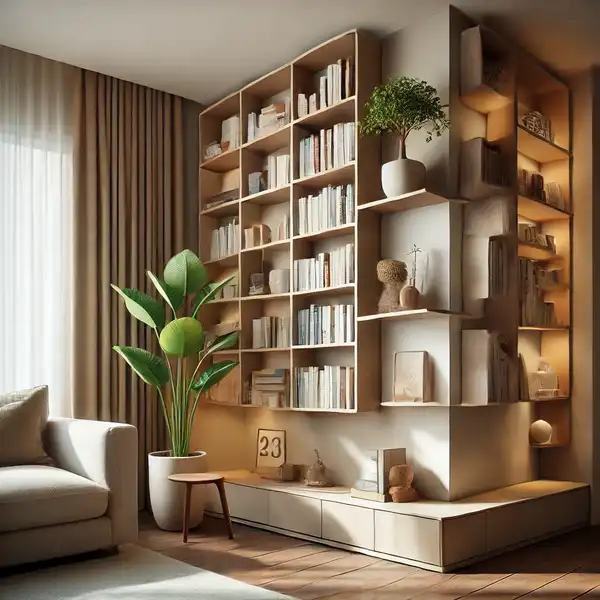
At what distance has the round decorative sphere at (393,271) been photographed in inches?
151

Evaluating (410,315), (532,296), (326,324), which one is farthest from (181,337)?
(532,296)

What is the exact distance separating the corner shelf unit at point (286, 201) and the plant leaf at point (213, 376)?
0.22m

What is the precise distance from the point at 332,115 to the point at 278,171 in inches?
20.4

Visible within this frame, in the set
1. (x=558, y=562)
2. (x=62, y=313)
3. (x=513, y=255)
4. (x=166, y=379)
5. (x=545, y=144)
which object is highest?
(x=545, y=144)

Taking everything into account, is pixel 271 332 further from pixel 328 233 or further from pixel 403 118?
pixel 403 118

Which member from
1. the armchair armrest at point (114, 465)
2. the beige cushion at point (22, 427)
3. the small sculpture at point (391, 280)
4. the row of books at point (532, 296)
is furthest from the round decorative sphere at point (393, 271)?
the beige cushion at point (22, 427)

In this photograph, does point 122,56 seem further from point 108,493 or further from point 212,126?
point 108,493

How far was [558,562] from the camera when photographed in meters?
3.53

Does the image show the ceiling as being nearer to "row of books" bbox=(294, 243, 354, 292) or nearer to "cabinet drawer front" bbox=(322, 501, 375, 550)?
"row of books" bbox=(294, 243, 354, 292)

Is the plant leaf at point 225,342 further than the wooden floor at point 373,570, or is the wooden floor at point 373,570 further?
the plant leaf at point 225,342

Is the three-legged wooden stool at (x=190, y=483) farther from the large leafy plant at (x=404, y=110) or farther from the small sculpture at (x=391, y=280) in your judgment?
the large leafy plant at (x=404, y=110)

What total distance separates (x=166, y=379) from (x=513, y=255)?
2041mm

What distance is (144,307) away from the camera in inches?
171

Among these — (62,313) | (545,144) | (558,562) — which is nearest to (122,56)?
(62,313)
